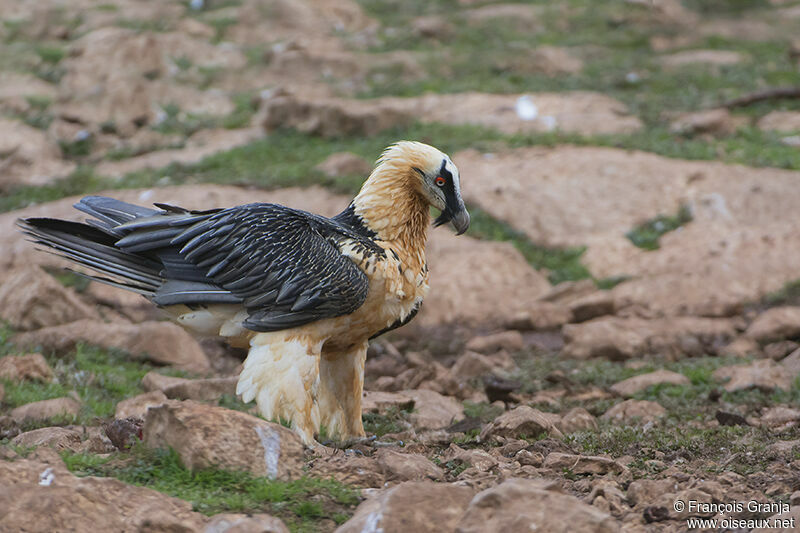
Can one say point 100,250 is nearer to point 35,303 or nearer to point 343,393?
point 343,393

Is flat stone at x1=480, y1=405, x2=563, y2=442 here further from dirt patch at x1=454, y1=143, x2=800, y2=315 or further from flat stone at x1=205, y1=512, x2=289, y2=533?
dirt patch at x1=454, y1=143, x2=800, y2=315

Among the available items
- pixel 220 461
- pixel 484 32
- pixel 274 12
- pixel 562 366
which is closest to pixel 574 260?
pixel 562 366

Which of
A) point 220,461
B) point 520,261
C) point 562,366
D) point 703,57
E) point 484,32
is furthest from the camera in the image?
point 484,32

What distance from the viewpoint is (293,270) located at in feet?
19.7

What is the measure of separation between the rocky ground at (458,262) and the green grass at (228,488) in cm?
1

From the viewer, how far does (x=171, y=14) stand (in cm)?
2034

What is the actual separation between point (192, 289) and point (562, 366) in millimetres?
4263

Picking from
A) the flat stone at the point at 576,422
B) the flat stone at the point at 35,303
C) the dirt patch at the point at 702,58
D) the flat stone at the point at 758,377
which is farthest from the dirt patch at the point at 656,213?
the dirt patch at the point at 702,58

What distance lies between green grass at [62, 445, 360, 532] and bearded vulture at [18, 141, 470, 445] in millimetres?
1075

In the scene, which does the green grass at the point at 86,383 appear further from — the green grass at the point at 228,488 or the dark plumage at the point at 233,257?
the green grass at the point at 228,488

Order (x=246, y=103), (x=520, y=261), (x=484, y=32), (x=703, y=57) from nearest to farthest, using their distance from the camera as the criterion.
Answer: (x=520, y=261)
(x=246, y=103)
(x=703, y=57)
(x=484, y=32)

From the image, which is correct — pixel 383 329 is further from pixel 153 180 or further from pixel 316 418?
pixel 153 180

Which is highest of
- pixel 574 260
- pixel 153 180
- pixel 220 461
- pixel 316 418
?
pixel 220 461

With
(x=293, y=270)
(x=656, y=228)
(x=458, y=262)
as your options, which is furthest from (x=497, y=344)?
(x=293, y=270)
